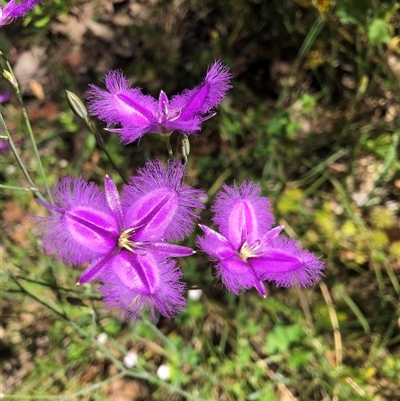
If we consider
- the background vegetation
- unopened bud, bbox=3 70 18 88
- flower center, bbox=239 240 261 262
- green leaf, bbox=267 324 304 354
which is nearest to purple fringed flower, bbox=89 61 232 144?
A: unopened bud, bbox=3 70 18 88

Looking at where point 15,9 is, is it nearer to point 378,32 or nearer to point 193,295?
point 193,295

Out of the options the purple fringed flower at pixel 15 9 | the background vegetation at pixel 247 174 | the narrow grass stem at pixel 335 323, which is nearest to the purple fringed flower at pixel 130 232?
the purple fringed flower at pixel 15 9

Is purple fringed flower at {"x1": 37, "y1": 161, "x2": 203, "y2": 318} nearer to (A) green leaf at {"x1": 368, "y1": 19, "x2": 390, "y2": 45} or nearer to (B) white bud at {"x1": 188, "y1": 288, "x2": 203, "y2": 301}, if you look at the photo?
(B) white bud at {"x1": 188, "y1": 288, "x2": 203, "y2": 301}

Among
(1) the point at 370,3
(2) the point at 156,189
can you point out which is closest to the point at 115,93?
Answer: (2) the point at 156,189

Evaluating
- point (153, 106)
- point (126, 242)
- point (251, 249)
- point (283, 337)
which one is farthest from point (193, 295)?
point (153, 106)

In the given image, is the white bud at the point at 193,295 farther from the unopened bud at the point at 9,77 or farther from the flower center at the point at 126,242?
the unopened bud at the point at 9,77

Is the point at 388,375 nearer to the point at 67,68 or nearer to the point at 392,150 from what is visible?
the point at 392,150
